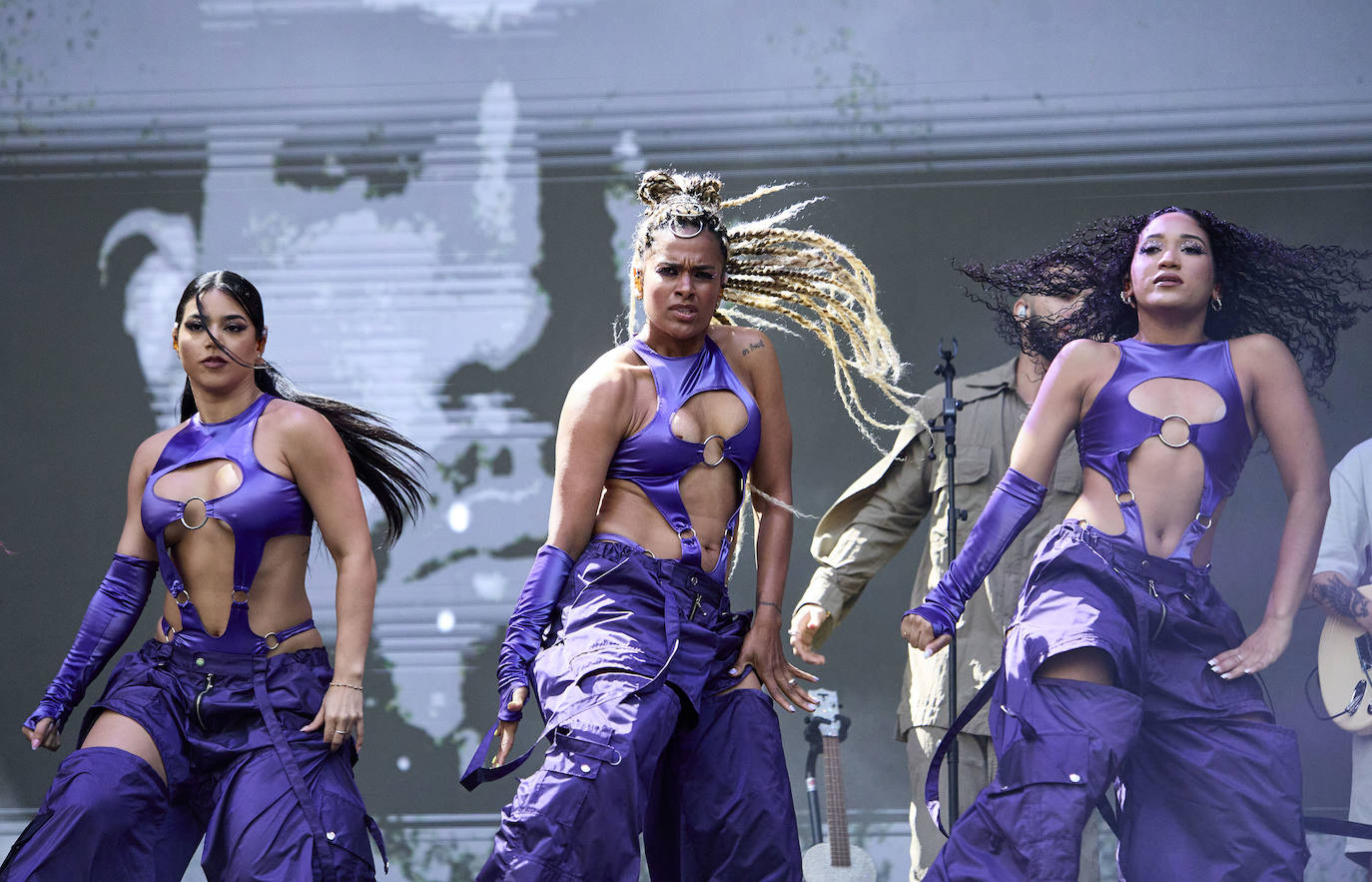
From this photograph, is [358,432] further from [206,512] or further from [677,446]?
[677,446]

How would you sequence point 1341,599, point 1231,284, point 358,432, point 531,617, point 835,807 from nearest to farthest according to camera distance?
point 531,617
point 1231,284
point 358,432
point 1341,599
point 835,807

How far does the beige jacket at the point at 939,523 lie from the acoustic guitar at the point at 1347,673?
1.02m

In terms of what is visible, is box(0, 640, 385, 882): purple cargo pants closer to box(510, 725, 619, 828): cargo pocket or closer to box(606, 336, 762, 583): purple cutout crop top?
box(510, 725, 619, 828): cargo pocket

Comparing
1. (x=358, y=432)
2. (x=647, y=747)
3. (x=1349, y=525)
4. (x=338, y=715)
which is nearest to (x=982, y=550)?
(x=647, y=747)

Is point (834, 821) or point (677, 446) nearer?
point (677, 446)

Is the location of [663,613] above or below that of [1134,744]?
above

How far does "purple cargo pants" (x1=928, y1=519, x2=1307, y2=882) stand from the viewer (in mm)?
2941

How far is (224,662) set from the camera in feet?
11.2

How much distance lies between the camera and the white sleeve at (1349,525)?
456cm

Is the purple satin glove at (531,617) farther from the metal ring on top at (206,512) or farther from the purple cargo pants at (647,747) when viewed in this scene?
the metal ring on top at (206,512)

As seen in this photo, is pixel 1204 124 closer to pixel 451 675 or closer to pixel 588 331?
pixel 588 331

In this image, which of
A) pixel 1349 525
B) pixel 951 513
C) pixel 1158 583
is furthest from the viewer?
pixel 1349 525

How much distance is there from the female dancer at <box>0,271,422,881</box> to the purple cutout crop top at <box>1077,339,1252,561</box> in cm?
182

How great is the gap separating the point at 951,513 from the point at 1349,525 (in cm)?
145
